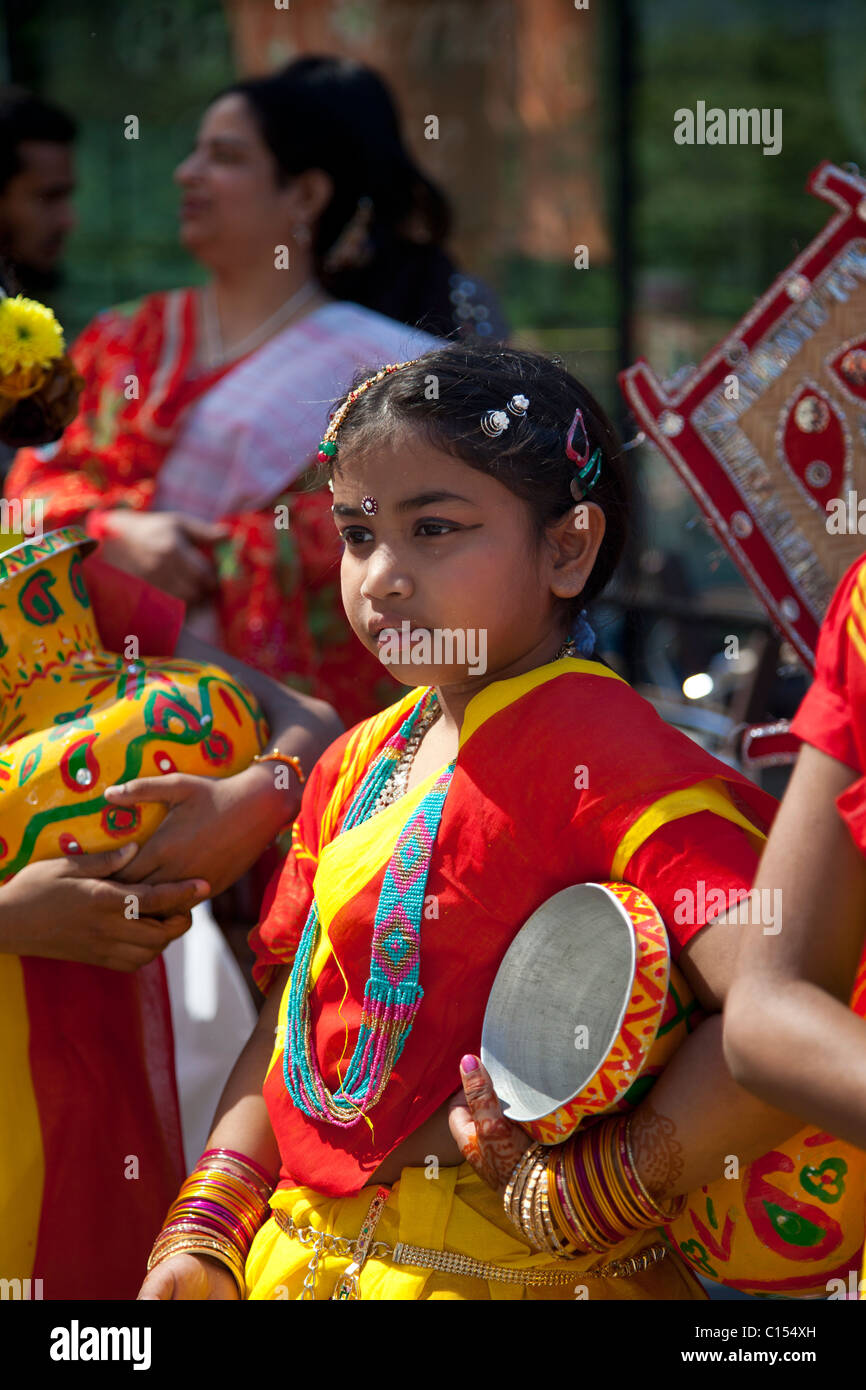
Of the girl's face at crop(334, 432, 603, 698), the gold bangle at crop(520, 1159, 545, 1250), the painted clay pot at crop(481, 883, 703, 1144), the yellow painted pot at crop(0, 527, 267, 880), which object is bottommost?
the gold bangle at crop(520, 1159, 545, 1250)

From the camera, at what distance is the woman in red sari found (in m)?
2.68

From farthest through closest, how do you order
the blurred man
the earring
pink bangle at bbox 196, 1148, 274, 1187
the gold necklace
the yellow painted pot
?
1. the blurred man
2. the gold necklace
3. the yellow painted pot
4. pink bangle at bbox 196, 1148, 274, 1187
5. the earring

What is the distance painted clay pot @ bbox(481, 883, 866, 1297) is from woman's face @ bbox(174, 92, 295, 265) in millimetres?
2055

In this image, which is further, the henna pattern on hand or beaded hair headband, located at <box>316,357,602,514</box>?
beaded hair headband, located at <box>316,357,602,514</box>

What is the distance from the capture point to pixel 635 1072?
4.14 ft

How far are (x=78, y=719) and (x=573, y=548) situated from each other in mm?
650

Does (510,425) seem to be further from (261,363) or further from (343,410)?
(261,363)

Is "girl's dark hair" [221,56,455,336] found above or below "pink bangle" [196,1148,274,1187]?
above

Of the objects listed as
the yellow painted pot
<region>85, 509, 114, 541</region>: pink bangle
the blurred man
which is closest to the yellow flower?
the yellow painted pot

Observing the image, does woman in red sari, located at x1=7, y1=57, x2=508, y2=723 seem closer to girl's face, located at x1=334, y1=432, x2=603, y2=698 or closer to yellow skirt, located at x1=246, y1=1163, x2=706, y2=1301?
girl's face, located at x1=334, y1=432, x2=603, y2=698

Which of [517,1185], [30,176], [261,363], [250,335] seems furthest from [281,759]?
[30,176]

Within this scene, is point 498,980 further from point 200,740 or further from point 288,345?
point 288,345

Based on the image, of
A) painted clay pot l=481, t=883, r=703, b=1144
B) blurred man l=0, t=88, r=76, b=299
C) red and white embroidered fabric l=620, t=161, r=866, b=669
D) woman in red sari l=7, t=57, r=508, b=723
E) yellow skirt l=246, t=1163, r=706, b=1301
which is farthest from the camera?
blurred man l=0, t=88, r=76, b=299
